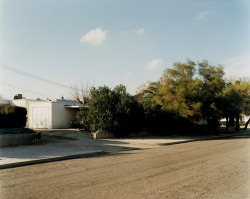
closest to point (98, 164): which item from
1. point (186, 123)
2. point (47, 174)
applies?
point (47, 174)

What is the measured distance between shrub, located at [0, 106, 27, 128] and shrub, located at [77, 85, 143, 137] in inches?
228

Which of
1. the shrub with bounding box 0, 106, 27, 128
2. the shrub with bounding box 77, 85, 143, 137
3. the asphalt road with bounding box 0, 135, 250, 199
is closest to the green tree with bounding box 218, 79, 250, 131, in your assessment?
the shrub with bounding box 77, 85, 143, 137

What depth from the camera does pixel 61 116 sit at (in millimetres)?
27281

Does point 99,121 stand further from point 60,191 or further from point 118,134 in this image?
point 60,191

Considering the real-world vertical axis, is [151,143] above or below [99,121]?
below

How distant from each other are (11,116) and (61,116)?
37.9 feet

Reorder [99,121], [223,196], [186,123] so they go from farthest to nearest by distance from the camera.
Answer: [186,123] → [99,121] → [223,196]

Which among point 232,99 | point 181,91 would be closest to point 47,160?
point 181,91

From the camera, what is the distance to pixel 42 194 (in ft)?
17.5

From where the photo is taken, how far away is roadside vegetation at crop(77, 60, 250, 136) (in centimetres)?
2011

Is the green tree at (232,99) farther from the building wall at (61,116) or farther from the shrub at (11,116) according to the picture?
the shrub at (11,116)

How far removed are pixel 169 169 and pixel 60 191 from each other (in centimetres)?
394

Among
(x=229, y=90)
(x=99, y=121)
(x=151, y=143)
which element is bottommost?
(x=151, y=143)

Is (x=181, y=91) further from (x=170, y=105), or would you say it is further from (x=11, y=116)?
(x=11, y=116)
